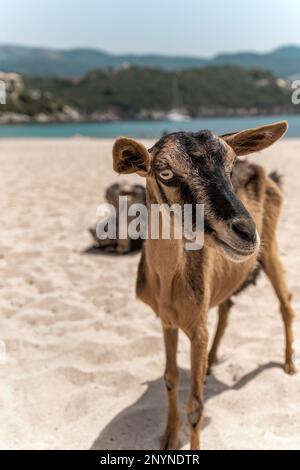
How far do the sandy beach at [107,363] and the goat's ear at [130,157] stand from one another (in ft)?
6.53

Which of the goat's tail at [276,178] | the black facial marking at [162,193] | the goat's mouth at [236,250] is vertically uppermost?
the black facial marking at [162,193]

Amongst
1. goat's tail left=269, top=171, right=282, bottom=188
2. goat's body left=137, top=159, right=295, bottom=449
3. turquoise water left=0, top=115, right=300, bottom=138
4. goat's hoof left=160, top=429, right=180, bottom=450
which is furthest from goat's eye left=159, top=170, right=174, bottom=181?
turquoise water left=0, top=115, right=300, bottom=138

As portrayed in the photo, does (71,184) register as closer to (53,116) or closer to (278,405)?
(278,405)

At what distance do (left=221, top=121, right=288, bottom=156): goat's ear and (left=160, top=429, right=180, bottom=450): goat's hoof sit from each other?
2.01 m

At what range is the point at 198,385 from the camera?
2922mm

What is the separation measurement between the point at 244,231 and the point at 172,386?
1.70m

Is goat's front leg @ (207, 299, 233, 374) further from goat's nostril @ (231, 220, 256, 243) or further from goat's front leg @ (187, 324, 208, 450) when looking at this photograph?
goat's nostril @ (231, 220, 256, 243)

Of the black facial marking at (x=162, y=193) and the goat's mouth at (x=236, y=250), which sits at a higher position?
the black facial marking at (x=162, y=193)

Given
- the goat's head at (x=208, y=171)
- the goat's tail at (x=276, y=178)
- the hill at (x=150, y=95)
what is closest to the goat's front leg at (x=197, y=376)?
the goat's head at (x=208, y=171)

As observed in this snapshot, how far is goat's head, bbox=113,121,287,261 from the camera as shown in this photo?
197 cm

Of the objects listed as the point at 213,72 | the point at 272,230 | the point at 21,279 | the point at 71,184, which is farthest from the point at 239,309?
the point at 213,72

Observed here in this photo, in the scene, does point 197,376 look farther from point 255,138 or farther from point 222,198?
point 255,138

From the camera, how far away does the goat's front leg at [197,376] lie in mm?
2893

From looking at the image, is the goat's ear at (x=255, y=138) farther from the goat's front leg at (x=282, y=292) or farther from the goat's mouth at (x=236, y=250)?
the goat's front leg at (x=282, y=292)
